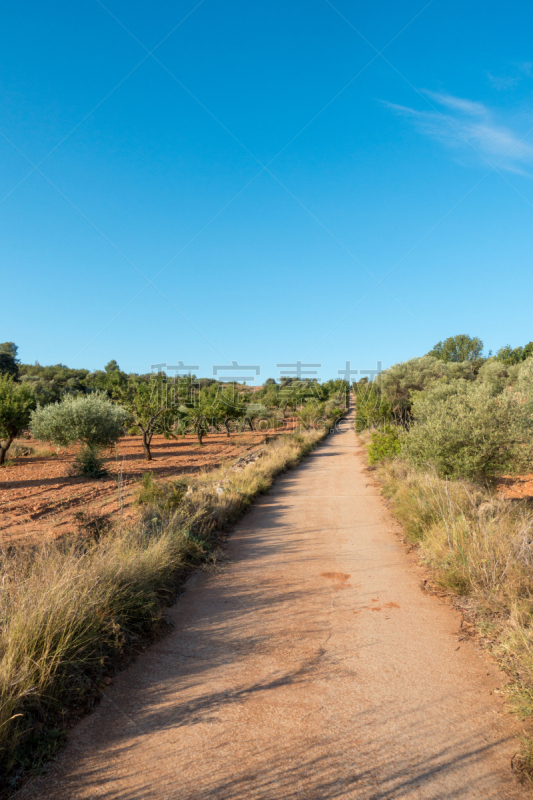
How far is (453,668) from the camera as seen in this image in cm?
377

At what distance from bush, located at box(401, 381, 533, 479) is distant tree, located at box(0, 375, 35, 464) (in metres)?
17.2

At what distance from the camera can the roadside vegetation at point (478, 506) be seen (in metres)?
4.08

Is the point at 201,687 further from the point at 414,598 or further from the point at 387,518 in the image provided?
the point at 387,518

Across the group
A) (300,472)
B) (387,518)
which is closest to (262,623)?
(387,518)

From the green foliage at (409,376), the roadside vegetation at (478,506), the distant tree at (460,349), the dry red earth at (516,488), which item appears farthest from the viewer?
the distant tree at (460,349)

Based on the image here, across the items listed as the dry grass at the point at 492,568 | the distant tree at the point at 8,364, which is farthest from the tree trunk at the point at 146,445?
the distant tree at the point at 8,364

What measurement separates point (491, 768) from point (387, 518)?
6840 mm

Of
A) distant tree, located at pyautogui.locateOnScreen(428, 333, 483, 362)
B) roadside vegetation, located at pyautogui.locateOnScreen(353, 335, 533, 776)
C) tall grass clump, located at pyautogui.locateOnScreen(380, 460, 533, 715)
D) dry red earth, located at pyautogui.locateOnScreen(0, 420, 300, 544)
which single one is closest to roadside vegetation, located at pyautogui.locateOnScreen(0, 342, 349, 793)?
dry red earth, located at pyautogui.locateOnScreen(0, 420, 300, 544)

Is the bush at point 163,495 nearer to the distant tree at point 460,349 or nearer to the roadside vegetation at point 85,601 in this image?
the roadside vegetation at point 85,601

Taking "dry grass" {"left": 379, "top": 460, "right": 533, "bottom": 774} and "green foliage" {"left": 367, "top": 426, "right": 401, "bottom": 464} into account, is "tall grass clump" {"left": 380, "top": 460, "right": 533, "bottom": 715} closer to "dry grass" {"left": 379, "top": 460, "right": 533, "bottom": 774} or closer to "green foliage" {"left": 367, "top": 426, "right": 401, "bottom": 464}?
"dry grass" {"left": 379, "top": 460, "right": 533, "bottom": 774}

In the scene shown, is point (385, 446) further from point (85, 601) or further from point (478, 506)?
point (85, 601)

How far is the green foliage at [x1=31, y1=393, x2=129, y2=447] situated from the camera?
19391 mm

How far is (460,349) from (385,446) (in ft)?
154

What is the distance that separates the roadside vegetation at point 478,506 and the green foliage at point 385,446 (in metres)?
0.05
